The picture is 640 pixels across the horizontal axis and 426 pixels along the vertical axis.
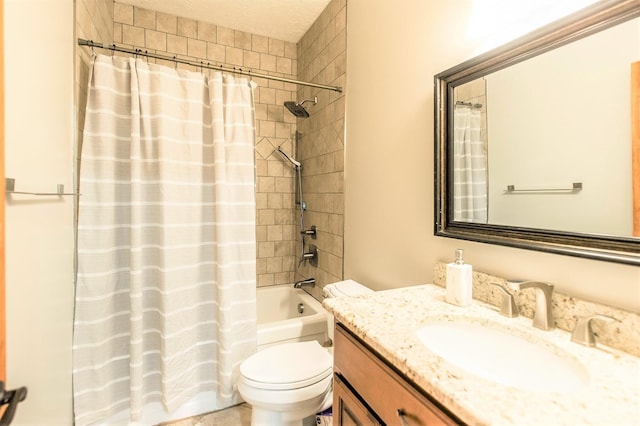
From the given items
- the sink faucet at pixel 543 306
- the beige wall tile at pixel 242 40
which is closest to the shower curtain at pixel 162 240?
the beige wall tile at pixel 242 40

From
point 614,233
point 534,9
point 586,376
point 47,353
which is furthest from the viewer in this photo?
point 47,353

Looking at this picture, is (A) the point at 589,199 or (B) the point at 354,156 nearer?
(A) the point at 589,199

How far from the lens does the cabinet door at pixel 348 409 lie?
82 cm

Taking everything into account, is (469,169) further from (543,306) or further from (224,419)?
(224,419)

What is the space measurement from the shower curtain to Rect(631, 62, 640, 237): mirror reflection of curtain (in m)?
1.61

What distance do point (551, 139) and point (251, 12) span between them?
2.36 meters

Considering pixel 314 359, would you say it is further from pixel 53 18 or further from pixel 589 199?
pixel 53 18

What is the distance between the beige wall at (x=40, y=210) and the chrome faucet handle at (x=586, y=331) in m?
1.60

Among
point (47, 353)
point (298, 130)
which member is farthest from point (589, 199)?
point (298, 130)

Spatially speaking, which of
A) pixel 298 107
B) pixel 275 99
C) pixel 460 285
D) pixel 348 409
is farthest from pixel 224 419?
pixel 275 99

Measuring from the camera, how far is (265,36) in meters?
2.73

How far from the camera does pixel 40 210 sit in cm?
109

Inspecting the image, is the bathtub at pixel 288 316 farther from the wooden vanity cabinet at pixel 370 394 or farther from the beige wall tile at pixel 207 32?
the beige wall tile at pixel 207 32

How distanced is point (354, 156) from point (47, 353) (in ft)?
5.86
